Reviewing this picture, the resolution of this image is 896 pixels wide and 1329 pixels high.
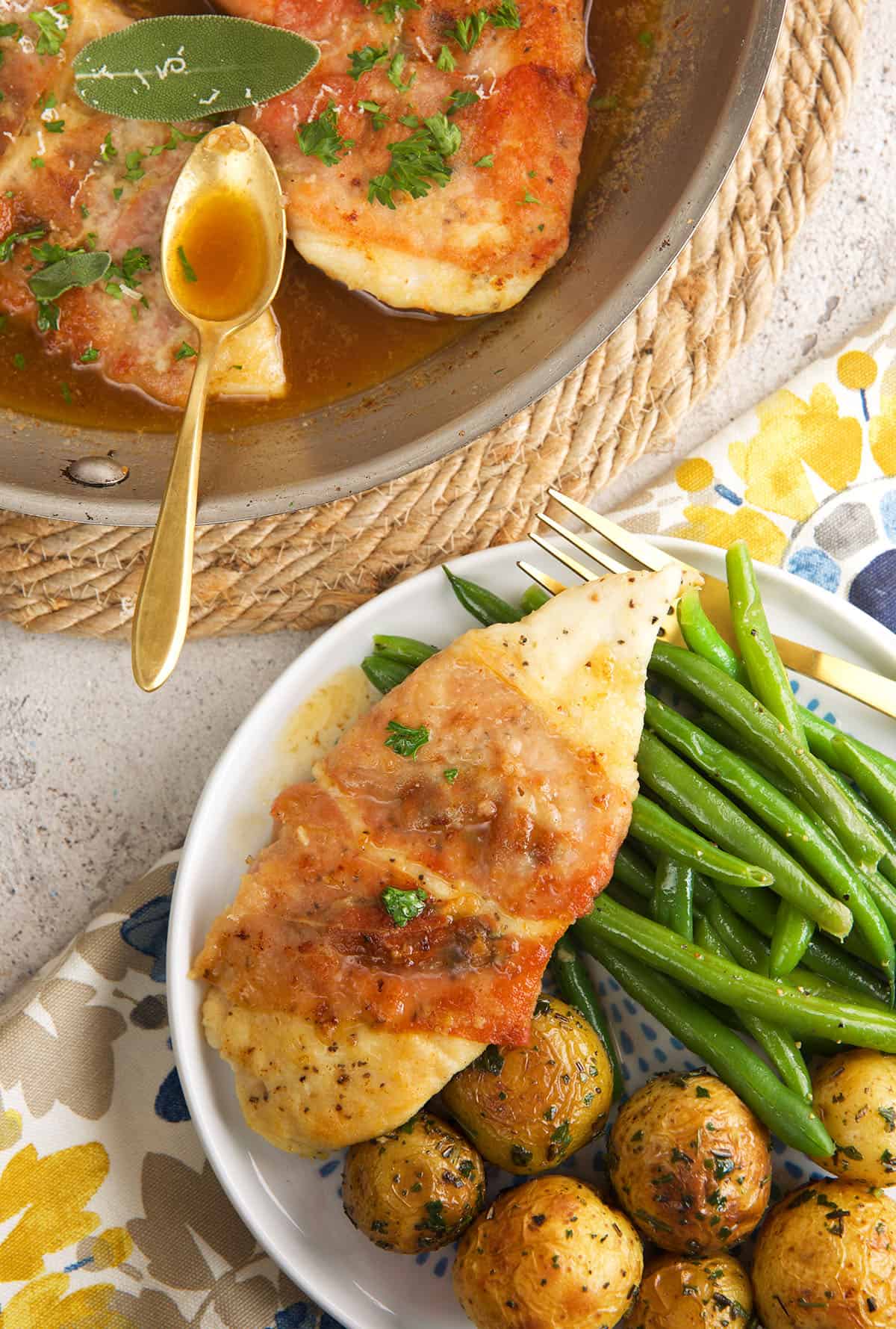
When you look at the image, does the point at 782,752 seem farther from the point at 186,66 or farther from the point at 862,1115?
the point at 186,66

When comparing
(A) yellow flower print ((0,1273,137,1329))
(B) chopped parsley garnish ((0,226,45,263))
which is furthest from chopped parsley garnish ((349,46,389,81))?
(A) yellow flower print ((0,1273,137,1329))

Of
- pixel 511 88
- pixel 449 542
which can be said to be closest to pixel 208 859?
pixel 449 542

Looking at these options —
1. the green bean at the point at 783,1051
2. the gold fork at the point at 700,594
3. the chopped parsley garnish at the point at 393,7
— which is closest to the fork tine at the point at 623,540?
the gold fork at the point at 700,594

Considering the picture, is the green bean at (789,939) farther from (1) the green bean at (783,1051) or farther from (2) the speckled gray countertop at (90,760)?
(2) the speckled gray countertop at (90,760)

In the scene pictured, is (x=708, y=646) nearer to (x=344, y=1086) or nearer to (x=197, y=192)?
(x=344, y=1086)

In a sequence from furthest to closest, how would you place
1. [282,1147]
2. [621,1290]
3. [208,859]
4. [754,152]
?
[754,152] → [208,859] → [282,1147] → [621,1290]
